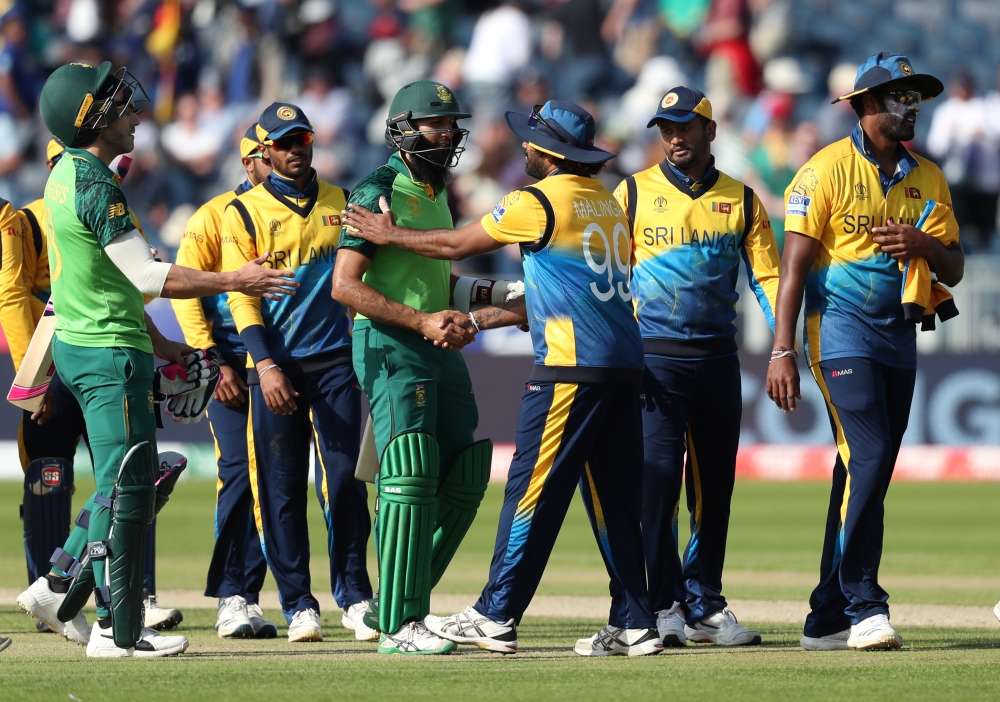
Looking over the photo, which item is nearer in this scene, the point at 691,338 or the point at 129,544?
the point at 129,544

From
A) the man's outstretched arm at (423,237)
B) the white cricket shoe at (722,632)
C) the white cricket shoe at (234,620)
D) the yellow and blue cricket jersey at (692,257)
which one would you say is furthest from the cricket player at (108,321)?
the white cricket shoe at (722,632)

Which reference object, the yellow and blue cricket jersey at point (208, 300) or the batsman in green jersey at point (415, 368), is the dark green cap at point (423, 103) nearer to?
the batsman in green jersey at point (415, 368)

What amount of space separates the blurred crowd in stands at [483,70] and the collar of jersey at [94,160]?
12.7 meters

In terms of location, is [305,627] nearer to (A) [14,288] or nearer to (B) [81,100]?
(A) [14,288]

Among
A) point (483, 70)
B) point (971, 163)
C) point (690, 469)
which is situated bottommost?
point (690, 469)

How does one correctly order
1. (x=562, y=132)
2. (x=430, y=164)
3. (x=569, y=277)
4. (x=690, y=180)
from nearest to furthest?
(x=569, y=277) < (x=562, y=132) < (x=430, y=164) < (x=690, y=180)

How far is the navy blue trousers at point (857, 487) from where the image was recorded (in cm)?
640

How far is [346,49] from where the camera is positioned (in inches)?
838

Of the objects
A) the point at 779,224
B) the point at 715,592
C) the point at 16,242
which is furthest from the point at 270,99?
the point at 715,592

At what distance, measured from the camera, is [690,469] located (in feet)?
24.0

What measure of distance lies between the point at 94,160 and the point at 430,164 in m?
1.41

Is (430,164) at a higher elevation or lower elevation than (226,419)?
higher

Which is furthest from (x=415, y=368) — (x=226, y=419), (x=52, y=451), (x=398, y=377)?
(x=52, y=451)

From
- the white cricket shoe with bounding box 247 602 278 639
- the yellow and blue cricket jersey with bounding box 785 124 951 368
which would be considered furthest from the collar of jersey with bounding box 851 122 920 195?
the white cricket shoe with bounding box 247 602 278 639
